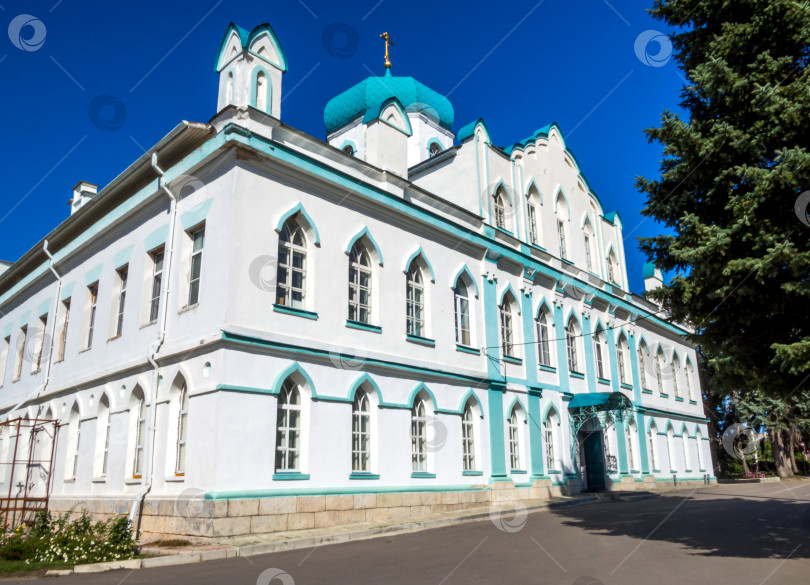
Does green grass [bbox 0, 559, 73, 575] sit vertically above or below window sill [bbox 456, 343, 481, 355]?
below

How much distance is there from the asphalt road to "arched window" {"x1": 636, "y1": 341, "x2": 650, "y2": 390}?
1340cm

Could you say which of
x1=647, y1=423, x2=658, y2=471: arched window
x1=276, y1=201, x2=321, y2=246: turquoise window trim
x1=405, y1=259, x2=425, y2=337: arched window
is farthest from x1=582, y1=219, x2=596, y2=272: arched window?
x1=276, y1=201, x2=321, y2=246: turquoise window trim

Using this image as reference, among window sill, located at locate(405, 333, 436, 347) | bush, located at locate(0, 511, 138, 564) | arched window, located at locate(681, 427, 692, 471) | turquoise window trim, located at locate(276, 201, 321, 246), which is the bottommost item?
bush, located at locate(0, 511, 138, 564)

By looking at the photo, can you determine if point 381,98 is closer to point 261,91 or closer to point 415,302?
point 415,302

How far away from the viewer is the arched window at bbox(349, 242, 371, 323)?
14.3m

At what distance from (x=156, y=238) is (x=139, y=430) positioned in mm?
4051

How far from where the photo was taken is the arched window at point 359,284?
14.3 meters

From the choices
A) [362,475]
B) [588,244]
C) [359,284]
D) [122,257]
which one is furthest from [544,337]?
[122,257]

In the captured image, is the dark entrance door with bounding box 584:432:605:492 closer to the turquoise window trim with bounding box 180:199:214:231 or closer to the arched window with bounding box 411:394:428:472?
the arched window with bounding box 411:394:428:472

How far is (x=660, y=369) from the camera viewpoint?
2867cm

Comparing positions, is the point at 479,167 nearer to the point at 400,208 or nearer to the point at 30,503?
the point at 400,208

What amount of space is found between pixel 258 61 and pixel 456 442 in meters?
9.58

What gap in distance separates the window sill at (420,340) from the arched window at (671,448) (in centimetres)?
1589

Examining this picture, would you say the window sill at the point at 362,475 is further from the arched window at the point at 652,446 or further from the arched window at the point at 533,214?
the arched window at the point at 652,446
